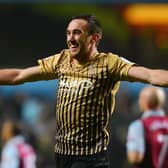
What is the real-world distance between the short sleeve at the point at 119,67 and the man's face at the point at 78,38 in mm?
201

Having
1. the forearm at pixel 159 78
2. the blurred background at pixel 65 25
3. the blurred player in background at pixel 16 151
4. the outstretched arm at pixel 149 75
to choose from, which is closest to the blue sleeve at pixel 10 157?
the blurred player in background at pixel 16 151

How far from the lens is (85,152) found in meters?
7.02

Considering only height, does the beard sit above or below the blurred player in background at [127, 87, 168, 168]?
above

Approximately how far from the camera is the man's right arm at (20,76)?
7180 millimetres

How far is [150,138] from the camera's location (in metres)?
9.20

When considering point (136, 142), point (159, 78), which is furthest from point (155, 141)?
point (159, 78)

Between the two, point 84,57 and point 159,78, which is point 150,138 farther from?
point 159,78

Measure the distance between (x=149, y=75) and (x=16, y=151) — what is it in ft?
13.8

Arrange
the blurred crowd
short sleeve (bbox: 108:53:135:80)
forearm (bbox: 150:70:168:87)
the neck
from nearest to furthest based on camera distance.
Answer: forearm (bbox: 150:70:168:87)
short sleeve (bbox: 108:53:135:80)
the neck
the blurred crowd

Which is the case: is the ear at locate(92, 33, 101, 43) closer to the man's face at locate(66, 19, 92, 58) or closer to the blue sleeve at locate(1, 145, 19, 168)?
the man's face at locate(66, 19, 92, 58)

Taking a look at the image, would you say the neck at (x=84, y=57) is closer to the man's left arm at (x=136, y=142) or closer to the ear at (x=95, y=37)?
the ear at (x=95, y=37)

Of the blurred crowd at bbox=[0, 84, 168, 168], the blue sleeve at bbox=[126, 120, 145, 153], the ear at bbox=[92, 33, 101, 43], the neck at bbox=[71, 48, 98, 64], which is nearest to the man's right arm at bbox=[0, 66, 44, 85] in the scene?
the neck at bbox=[71, 48, 98, 64]

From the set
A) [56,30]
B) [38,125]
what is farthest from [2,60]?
[38,125]

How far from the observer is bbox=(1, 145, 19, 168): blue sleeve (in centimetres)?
1055
